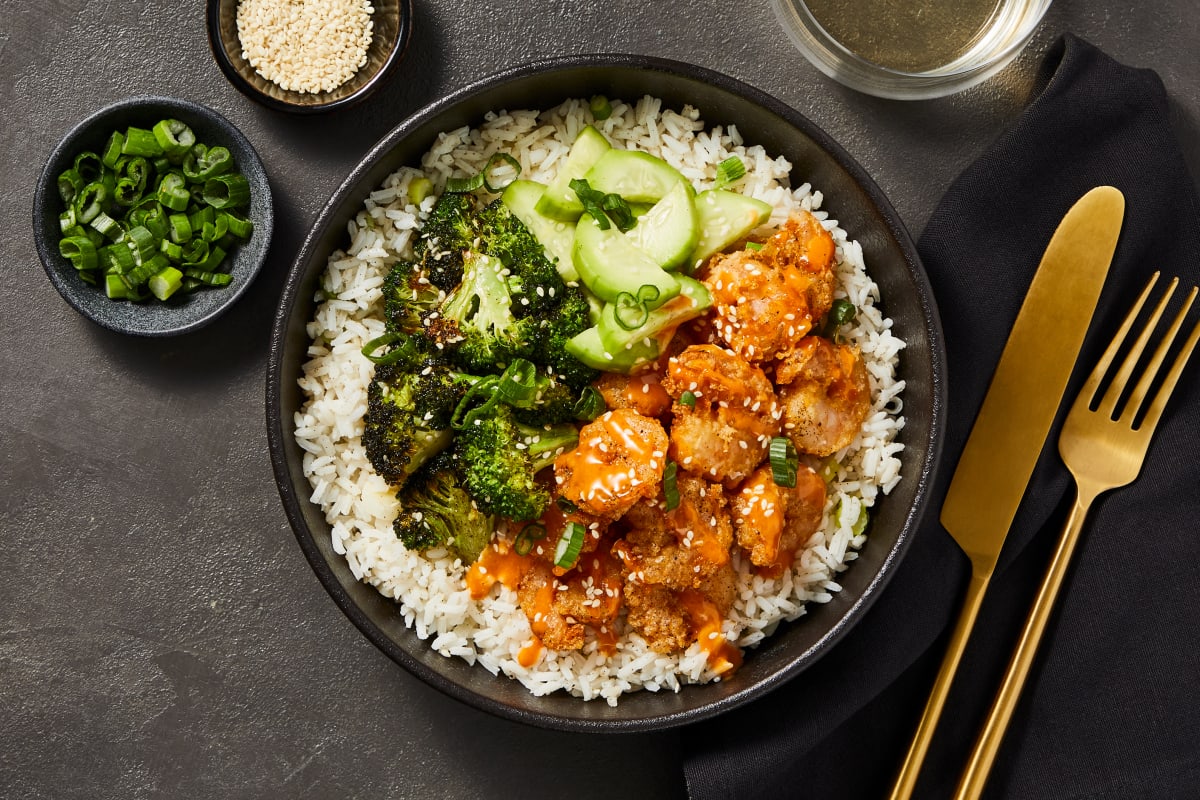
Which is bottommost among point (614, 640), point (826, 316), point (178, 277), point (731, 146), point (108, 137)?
point (614, 640)

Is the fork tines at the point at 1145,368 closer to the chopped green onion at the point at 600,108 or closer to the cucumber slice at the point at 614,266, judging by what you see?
the cucumber slice at the point at 614,266

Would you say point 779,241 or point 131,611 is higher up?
point 779,241

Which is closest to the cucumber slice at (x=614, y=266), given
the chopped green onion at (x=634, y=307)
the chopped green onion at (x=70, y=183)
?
the chopped green onion at (x=634, y=307)

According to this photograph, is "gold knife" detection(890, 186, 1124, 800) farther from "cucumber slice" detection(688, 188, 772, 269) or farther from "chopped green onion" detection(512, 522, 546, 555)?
"chopped green onion" detection(512, 522, 546, 555)

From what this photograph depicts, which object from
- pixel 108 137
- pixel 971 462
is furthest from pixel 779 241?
pixel 108 137

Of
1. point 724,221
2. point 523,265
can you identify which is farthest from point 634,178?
point 523,265

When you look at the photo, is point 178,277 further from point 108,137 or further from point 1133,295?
point 1133,295
